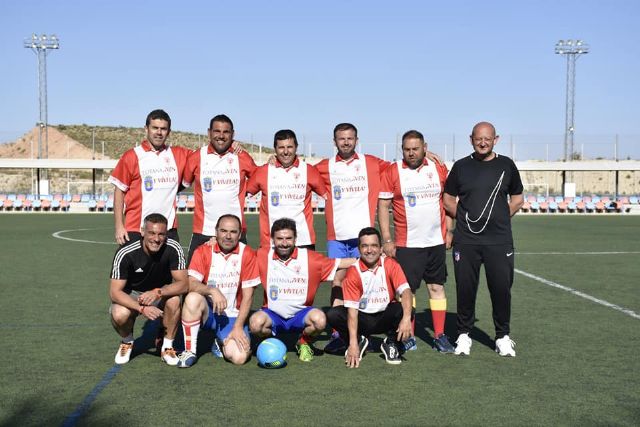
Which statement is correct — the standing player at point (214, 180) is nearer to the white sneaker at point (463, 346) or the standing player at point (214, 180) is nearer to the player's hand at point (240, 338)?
the player's hand at point (240, 338)

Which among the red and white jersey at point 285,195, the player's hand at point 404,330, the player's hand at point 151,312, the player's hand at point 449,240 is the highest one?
the red and white jersey at point 285,195

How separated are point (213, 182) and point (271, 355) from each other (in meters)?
1.91

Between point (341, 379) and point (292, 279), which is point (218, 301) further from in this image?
point (341, 379)

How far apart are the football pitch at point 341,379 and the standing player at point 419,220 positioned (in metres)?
0.62

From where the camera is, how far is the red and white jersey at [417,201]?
650 cm

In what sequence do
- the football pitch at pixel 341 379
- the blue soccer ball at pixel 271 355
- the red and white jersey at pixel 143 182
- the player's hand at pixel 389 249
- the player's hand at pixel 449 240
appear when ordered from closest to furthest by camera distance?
1. the football pitch at pixel 341 379
2. the blue soccer ball at pixel 271 355
3. the player's hand at pixel 389 249
4. the red and white jersey at pixel 143 182
5. the player's hand at pixel 449 240

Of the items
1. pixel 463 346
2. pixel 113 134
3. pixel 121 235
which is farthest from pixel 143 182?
pixel 113 134

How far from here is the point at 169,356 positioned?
5754mm

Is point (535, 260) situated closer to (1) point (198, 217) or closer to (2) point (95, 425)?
(1) point (198, 217)

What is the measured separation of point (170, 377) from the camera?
5.39 meters

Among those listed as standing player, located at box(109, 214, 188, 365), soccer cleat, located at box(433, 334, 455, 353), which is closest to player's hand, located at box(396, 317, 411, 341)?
soccer cleat, located at box(433, 334, 455, 353)

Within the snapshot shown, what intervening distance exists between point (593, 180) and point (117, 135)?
77.6 meters

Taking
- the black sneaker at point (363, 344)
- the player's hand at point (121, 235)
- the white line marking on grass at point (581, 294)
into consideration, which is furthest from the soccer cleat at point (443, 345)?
the player's hand at point (121, 235)

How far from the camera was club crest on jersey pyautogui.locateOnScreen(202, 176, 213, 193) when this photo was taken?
6699 mm
